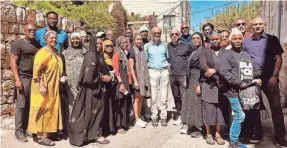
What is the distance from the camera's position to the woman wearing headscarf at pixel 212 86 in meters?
4.43

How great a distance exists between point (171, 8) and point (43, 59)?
1848cm

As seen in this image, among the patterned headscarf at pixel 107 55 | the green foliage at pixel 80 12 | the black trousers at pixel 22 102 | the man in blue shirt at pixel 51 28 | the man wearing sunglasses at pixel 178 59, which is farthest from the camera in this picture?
the green foliage at pixel 80 12

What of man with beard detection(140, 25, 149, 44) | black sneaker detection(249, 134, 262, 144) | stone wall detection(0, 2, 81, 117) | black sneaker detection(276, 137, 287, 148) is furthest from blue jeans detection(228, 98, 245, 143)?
stone wall detection(0, 2, 81, 117)

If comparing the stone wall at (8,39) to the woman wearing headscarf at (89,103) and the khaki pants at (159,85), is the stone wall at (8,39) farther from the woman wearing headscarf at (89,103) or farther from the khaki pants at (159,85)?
the khaki pants at (159,85)

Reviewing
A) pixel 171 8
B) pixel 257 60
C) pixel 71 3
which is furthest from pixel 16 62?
pixel 171 8

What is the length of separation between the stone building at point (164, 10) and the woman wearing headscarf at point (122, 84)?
16055 millimetres

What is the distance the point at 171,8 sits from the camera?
2183 cm

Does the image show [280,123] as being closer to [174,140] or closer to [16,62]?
[174,140]

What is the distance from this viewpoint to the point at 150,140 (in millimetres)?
4938

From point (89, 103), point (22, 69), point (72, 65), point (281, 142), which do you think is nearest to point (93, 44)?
point (72, 65)

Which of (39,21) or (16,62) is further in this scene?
(39,21)

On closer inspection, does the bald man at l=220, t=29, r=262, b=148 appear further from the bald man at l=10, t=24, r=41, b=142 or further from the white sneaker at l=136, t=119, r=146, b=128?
the bald man at l=10, t=24, r=41, b=142

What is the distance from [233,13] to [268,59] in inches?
758

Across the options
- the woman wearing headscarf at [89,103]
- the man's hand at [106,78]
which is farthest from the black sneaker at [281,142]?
the man's hand at [106,78]
